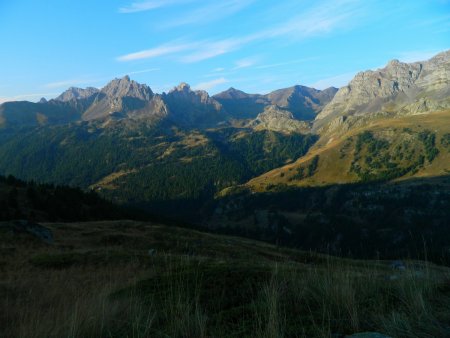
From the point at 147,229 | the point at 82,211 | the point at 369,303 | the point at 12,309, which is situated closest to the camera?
the point at 369,303

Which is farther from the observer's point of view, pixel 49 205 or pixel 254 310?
pixel 49 205

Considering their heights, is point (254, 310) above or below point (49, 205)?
above

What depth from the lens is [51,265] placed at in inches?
848

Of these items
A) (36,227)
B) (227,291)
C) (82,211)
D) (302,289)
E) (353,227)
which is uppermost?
(302,289)

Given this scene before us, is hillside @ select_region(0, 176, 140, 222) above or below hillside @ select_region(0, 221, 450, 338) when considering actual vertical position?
below

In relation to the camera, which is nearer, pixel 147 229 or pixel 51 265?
pixel 51 265

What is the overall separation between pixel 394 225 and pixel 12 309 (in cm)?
21169

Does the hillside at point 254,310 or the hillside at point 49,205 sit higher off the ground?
the hillside at point 254,310

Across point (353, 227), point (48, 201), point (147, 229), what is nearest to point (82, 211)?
point (48, 201)

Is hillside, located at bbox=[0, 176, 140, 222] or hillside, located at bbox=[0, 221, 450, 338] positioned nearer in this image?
hillside, located at bbox=[0, 221, 450, 338]

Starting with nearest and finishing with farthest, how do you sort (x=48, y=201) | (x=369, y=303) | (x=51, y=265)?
(x=369, y=303), (x=51, y=265), (x=48, y=201)

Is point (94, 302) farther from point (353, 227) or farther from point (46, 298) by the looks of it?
point (353, 227)

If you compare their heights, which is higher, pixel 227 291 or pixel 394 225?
pixel 227 291

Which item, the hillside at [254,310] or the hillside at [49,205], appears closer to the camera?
the hillside at [254,310]
